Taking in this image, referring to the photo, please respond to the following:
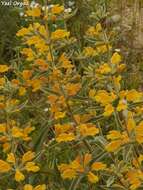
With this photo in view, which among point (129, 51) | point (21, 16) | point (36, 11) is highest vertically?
point (36, 11)

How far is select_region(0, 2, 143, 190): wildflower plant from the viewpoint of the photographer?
1.95 metres

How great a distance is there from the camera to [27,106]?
2.35m

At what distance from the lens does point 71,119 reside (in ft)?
7.26

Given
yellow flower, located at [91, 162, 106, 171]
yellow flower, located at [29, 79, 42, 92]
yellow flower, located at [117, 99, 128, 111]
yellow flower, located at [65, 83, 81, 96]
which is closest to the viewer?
yellow flower, located at [117, 99, 128, 111]

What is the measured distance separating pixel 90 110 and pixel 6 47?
7.17ft

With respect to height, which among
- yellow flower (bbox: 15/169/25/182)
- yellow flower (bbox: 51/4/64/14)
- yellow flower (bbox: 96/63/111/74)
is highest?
yellow flower (bbox: 51/4/64/14)

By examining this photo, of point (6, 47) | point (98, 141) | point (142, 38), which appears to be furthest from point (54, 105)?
point (142, 38)

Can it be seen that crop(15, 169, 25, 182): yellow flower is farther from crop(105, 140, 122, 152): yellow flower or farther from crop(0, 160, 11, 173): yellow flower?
crop(105, 140, 122, 152): yellow flower

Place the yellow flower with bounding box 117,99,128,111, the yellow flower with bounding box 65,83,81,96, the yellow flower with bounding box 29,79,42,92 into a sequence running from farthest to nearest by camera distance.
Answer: the yellow flower with bounding box 29,79,42,92, the yellow flower with bounding box 65,83,81,96, the yellow flower with bounding box 117,99,128,111

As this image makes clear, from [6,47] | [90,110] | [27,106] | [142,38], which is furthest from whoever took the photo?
[142,38]

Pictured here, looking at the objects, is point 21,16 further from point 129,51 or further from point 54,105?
point 54,105

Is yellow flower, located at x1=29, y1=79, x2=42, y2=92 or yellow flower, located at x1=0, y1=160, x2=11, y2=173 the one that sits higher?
yellow flower, located at x1=29, y1=79, x2=42, y2=92

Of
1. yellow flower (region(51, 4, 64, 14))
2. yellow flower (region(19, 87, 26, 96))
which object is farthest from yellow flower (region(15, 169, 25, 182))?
yellow flower (region(51, 4, 64, 14))

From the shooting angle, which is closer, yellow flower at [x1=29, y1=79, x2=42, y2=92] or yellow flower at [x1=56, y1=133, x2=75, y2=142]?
yellow flower at [x1=56, y1=133, x2=75, y2=142]
